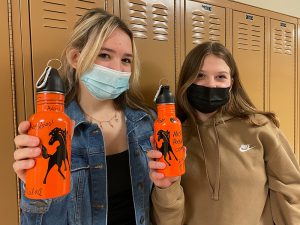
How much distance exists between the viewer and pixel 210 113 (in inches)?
51.8

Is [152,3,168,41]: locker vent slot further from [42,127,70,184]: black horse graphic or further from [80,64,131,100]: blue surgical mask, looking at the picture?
[42,127,70,184]: black horse graphic

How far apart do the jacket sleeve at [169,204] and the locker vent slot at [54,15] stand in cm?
87

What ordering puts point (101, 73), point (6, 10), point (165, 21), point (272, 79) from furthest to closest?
1. point (272, 79)
2. point (165, 21)
3. point (6, 10)
4. point (101, 73)

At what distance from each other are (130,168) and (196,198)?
34cm

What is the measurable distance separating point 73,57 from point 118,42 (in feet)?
0.63

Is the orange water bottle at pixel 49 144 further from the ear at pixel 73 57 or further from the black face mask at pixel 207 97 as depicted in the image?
the black face mask at pixel 207 97

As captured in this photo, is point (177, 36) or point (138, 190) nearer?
point (138, 190)

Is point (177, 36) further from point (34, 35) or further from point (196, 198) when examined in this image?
point (196, 198)

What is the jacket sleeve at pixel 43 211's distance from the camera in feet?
2.77

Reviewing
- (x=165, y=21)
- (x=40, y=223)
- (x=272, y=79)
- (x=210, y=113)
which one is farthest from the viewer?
(x=272, y=79)

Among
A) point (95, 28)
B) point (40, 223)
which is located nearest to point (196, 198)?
point (40, 223)

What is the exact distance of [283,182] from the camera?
122 centimetres

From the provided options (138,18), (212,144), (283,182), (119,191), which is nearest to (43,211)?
(119,191)

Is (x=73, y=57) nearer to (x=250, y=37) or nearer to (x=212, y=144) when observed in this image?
(x=212, y=144)
